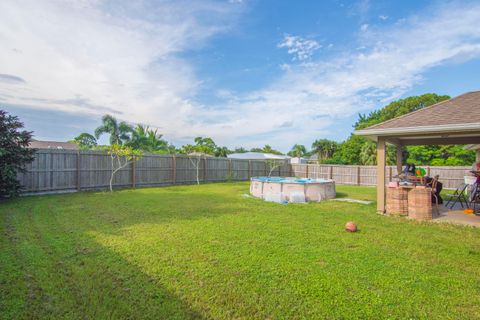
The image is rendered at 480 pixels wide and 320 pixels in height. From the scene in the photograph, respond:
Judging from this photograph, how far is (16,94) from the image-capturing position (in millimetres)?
12320

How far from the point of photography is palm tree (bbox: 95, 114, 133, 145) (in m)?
21.1

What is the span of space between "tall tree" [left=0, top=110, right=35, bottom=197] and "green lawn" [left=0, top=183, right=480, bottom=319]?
3.07 metres

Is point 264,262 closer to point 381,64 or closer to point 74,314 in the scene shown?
point 74,314

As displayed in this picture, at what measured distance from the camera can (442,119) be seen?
6.24 metres

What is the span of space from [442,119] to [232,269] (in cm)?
670

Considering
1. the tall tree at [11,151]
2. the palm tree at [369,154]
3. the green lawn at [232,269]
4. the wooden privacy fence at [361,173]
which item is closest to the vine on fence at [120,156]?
the tall tree at [11,151]

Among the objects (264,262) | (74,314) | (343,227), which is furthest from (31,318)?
(343,227)

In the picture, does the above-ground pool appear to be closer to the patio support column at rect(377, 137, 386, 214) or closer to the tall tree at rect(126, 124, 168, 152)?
the patio support column at rect(377, 137, 386, 214)

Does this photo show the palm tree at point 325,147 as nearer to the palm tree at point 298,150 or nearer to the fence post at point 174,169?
the palm tree at point 298,150

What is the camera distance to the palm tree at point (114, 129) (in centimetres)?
2114

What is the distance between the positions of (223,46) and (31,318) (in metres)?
13.9

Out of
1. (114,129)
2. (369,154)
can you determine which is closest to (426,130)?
(369,154)

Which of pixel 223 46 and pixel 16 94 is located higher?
pixel 223 46

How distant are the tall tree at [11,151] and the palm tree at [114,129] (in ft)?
44.1
